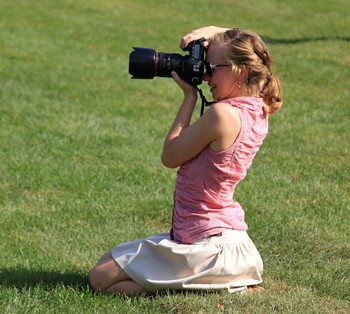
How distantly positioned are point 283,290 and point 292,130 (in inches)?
188

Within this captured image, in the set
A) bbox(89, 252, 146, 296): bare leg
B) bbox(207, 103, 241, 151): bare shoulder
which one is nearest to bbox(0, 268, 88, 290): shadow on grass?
bbox(89, 252, 146, 296): bare leg

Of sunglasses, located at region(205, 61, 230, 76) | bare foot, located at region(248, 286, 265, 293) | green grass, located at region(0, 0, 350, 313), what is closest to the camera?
sunglasses, located at region(205, 61, 230, 76)

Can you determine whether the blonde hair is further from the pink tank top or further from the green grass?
the green grass

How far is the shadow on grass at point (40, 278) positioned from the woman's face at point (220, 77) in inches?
50.5

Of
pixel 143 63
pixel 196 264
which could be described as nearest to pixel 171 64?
pixel 143 63

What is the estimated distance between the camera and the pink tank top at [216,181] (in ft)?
14.9

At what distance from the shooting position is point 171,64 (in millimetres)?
4617

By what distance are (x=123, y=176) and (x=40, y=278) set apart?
8.71 ft

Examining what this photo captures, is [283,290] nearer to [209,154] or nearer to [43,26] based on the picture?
[209,154]

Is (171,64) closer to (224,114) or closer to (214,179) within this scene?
(224,114)

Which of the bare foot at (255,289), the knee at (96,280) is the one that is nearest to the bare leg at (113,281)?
the knee at (96,280)

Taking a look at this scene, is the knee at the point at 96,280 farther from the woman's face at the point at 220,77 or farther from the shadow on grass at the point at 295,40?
the shadow on grass at the point at 295,40

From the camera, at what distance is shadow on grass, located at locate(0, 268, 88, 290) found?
4.86 metres

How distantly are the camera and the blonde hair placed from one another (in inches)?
5.1
